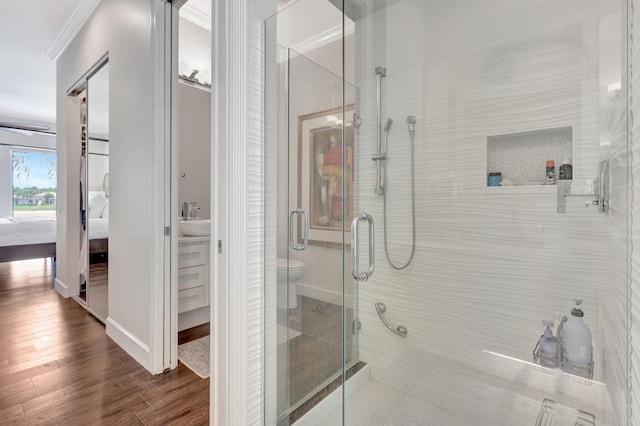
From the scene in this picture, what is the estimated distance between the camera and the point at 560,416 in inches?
54.1

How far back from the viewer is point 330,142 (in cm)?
153

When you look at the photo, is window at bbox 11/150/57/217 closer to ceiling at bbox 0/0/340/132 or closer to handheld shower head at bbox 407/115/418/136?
ceiling at bbox 0/0/340/132

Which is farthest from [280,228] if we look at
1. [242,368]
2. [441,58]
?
[441,58]

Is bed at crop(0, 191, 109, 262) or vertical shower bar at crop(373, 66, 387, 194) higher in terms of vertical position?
vertical shower bar at crop(373, 66, 387, 194)

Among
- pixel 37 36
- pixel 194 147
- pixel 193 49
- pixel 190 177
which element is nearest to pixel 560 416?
pixel 190 177

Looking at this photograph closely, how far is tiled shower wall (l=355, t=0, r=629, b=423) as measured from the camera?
140 cm

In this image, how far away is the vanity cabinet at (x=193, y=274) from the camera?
270 cm

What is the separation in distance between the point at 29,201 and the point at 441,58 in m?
8.59

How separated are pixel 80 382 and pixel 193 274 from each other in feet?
3.42

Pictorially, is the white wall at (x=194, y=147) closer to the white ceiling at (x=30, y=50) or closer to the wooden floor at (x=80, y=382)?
the white ceiling at (x=30, y=50)

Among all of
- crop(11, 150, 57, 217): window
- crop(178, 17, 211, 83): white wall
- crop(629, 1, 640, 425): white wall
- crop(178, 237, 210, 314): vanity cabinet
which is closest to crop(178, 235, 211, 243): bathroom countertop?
crop(178, 237, 210, 314): vanity cabinet

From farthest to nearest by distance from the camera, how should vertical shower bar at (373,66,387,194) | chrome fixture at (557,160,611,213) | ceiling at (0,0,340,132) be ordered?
ceiling at (0,0,340,132) < vertical shower bar at (373,66,387,194) < chrome fixture at (557,160,611,213)

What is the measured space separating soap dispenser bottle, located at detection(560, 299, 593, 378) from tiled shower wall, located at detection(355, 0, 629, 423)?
0.14 feet

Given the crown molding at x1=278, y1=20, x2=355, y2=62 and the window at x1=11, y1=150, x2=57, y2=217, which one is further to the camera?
the window at x1=11, y1=150, x2=57, y2=217
